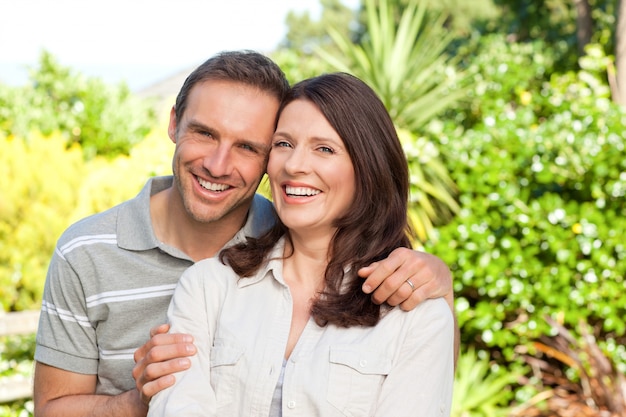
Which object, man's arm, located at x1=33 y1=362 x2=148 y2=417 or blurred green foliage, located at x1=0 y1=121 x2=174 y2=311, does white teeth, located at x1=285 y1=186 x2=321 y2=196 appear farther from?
blurred green foliage, located at x1=0 y1=121 x2=174 y2=311

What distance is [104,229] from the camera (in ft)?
8.83

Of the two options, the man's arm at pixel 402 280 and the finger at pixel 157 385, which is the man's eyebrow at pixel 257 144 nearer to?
the man's arm at pixel 402 280

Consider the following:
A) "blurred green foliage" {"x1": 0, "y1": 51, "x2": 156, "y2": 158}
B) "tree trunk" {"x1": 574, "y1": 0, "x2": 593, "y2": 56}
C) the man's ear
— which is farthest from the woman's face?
"blurred green foliage" {"x1": 0, "y1": 51, "x2": 156, "y2": 158}

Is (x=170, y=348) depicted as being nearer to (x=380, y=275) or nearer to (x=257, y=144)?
(x=380, y=275)

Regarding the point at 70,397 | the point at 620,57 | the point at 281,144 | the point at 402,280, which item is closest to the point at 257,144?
the point at 281,144

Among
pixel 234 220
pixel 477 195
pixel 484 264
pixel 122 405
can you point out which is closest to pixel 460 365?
pixel 484 264

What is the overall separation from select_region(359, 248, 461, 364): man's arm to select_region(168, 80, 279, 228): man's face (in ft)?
2.05

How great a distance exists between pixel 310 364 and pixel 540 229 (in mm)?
3417

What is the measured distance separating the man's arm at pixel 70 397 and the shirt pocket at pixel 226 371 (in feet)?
1.22

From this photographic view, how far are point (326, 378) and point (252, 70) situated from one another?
1.12 meters

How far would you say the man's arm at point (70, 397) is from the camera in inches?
94.4

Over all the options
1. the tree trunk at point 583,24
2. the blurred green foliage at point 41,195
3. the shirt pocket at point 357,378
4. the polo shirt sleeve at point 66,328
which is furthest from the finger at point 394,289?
the tree trunk at point 583,24

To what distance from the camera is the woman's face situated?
217 centimetres

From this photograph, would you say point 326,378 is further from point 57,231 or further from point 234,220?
point 57,231
